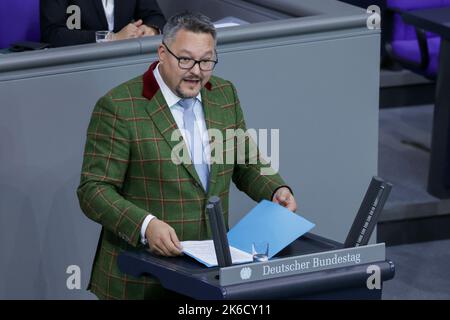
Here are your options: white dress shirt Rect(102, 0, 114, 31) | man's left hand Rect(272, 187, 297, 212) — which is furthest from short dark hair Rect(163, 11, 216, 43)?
white dress shirt Rect(102, 0, 114, 31)

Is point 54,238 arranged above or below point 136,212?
below

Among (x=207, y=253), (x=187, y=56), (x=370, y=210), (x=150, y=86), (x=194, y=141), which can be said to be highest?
(x=187, y=56)

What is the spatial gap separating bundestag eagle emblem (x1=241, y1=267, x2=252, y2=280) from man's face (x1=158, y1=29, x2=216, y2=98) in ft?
2.02

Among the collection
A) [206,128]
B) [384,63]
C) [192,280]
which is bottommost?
[384,63]

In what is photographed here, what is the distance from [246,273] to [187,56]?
0.68 m

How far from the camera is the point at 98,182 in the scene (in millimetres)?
3662

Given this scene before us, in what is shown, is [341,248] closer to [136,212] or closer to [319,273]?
[319,273]

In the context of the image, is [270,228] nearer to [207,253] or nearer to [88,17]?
[207,253]

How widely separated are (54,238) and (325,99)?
1.25 meters

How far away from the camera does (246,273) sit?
3.33 metres

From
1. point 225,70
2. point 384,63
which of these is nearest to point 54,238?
point 225,70

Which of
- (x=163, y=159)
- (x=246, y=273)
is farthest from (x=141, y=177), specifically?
(x=246, y=273)

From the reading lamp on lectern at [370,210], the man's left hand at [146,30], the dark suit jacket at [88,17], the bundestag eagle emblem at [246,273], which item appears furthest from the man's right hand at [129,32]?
the bundestag eagle emblem at [246,273]
